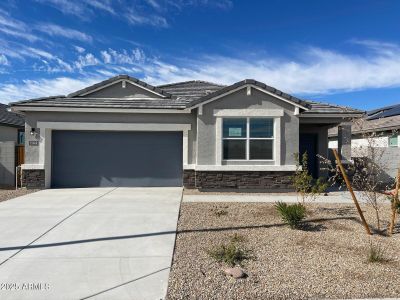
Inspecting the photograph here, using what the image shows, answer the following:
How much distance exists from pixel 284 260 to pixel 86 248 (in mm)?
3342

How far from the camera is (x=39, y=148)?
12.2m

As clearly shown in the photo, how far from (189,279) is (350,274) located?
7.59 ft

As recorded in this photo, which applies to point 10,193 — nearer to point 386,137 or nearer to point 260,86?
point 260,86

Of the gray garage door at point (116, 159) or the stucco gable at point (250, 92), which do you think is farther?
the gray garage door at point (116, 159)

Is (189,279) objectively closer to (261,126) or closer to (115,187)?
(261,126)

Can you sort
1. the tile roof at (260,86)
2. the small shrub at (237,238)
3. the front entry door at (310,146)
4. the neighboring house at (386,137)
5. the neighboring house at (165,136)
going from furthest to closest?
the front entry door at (310,146) < the neighboring house at (386,137) < the neighboring house at (165,136) < the tile roof at (260,86) < the small shrub at (237,238)

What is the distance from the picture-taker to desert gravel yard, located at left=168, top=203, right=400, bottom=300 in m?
4.02

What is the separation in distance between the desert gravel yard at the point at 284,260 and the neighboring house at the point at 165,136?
385 cm

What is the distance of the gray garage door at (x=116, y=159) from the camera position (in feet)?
41.6

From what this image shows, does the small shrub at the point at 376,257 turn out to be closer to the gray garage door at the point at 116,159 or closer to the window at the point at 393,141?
the gray garage door at the point at 116,159

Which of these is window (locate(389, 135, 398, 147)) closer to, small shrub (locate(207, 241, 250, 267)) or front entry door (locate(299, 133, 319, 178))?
front entry door (locate(299, 133, 319, 178))

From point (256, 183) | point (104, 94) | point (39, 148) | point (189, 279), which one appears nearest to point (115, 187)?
point (39, 148)

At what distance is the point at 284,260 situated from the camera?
502cm

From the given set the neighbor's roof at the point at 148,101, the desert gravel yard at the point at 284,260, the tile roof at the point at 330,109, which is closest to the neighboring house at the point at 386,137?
the tile roof at the point at 330,109
